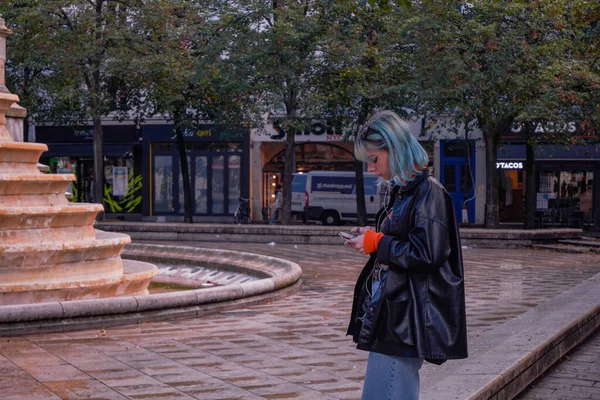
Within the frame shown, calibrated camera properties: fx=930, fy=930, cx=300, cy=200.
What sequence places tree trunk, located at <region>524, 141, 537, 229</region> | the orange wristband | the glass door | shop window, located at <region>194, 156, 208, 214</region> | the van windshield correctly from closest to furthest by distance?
1. the orange wristband
2. tree trunk, located at <region>524, 141, 537, 229</region>
3. the van windshield
4. the glass door
5. shop window, located at <region>194, 156, 208, 214</region>

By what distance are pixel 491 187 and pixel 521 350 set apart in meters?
21.2

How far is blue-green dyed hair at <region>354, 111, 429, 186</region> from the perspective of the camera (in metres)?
3.67

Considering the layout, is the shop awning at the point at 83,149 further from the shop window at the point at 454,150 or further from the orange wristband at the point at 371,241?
the orange wristband at the point at 371,241

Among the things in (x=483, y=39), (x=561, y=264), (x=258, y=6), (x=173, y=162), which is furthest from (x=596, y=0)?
(x=173, y=162)

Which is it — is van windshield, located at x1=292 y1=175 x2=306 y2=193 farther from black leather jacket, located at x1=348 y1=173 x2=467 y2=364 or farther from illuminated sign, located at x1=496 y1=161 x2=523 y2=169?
black leather jacket, located at x1=348 y1=173 x2=467 y2=364

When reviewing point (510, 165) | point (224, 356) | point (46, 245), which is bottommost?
point (224, 356)

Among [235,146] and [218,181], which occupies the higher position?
[235,146]

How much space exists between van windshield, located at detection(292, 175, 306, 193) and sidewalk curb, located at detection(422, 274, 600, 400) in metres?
25.7

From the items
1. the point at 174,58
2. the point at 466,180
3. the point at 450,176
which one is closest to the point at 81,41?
the point at 174,58

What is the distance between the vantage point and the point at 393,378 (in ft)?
11.9

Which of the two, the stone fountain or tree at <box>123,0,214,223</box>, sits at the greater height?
tree at <box>123,0,214,223</box>

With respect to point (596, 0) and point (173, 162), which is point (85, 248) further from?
point (173, 162)

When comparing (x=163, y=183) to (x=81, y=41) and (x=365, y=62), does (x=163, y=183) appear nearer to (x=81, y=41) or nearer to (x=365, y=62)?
(x=81, y=41)

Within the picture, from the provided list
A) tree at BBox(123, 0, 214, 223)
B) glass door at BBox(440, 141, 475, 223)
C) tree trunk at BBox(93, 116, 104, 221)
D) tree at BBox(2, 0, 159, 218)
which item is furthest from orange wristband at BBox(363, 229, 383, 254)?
glass door at BBox(440, 141, 475, 223)
